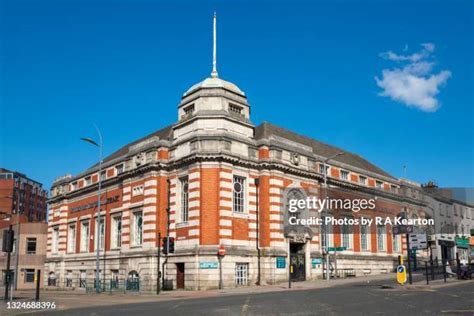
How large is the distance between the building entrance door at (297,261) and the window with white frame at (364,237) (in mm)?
10383

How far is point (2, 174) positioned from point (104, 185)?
3458 inches

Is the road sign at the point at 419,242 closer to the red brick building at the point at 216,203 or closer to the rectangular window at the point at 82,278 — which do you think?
the red brick building at the point at 216,203

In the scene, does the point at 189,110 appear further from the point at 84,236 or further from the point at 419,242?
the point at 419,242

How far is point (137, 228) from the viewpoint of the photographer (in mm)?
42406

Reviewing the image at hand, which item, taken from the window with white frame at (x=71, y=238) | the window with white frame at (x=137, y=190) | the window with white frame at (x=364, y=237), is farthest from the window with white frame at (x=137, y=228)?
the window with white frame at (x=364, y=237)

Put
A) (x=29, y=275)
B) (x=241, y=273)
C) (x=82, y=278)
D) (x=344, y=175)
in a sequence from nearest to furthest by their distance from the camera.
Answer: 1. (x=241, y=273)
2. (x=344, y=175)
3. (x=82, y=278)
4. (x=29, y=275)

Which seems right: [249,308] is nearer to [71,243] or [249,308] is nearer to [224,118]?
[224,118]

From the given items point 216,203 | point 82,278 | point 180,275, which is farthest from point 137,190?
point 82,278

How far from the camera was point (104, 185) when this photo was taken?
48.7m

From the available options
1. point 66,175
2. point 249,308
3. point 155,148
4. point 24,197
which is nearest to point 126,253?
point 155,148

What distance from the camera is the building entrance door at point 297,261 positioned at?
40375 mm

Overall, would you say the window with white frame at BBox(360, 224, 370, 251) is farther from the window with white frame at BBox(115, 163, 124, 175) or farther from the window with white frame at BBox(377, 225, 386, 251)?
the window with white frame at BBox(115, 163, 124, 175)

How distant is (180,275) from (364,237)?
2090cm

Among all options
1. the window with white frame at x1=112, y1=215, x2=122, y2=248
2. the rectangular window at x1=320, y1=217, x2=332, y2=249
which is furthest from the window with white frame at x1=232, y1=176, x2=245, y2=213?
the window with white frame at x1=112, y1=215, x2=122, y2=248
